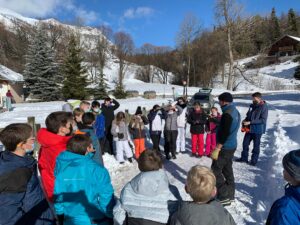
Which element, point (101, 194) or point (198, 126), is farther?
point (198, 126)

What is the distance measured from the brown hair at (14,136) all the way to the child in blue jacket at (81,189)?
0.49 meters

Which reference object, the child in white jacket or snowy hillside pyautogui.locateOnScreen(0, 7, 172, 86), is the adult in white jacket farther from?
snowy hillside pyautogui.locateOnScreen(0, 7, 172, 86)

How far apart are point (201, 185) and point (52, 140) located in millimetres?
2152

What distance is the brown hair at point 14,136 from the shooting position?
2.89m

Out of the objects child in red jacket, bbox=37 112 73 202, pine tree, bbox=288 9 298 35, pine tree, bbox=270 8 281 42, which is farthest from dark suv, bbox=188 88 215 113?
pine tree, bbox=288 9 298 35

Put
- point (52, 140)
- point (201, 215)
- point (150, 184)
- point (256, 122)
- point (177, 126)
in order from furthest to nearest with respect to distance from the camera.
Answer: point (177, 126) < point (256, 122) < point (52, 140) < point (150, 184) < point (201, 215)

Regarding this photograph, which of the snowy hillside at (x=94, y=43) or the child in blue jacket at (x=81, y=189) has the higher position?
the snowy hillside at (x=94, y=43)

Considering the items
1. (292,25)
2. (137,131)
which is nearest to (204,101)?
(137,131)

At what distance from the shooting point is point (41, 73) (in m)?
33.3

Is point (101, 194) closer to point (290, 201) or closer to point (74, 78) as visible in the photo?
point (290, 201)

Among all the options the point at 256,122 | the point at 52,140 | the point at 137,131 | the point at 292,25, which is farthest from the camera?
the point at 292,25

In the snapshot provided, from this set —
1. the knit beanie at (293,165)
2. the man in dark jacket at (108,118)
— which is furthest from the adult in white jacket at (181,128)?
the knit beanie at (293,165)

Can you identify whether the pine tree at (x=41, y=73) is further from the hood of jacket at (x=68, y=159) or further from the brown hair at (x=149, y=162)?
the brown hair at (x=149, y=162)

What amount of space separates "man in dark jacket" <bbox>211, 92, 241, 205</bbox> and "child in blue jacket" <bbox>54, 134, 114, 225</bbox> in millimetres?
2435
